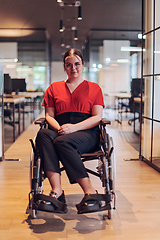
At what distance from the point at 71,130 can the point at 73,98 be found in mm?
287

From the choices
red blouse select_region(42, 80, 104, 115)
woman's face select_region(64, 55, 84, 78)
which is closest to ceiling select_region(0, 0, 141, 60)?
woman's face select_region(64, 55, 84, 78)

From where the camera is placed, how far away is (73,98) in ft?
7.22

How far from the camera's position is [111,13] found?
22.0 ft

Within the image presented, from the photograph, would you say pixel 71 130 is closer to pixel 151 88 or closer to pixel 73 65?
pixel 73 65

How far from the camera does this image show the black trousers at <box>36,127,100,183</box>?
182cm

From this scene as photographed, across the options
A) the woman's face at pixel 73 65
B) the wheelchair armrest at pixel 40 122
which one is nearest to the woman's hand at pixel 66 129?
the wheelchair armrest at pixel 40 122

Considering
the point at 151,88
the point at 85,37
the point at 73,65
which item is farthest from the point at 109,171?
the point at 85,37

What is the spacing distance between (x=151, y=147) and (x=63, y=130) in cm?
158

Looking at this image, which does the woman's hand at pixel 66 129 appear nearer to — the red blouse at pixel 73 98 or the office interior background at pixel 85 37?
the red blouse at pixel 73 98

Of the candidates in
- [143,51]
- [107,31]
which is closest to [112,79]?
[107,31]

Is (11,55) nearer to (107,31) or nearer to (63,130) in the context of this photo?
(107,31)

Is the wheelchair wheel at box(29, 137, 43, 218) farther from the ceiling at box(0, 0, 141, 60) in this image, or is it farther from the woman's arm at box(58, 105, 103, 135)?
the ceiling at box(0, 0, 141, 60)

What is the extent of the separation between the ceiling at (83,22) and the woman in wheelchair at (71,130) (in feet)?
9.03

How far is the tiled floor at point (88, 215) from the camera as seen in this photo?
1.70 m
